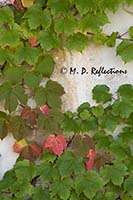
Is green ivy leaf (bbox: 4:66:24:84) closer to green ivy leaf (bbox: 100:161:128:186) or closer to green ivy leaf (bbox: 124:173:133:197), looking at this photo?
green ivy leaf (bbox: 100:161:128:186)

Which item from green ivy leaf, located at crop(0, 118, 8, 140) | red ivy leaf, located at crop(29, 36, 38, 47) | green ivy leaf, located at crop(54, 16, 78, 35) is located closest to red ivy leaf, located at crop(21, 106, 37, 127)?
green ivy leaf, located at crop(0, 118, 8, 140)

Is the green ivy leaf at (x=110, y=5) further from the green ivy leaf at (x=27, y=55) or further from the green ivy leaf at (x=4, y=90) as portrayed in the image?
the green ivy leaf at (x=4, y=90)

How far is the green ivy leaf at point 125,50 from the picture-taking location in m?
2.28

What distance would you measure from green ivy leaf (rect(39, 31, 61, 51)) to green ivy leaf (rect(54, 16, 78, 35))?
43 millimetres

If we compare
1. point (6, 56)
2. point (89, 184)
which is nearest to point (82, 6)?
point (6, 56)

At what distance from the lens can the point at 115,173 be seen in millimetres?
2328

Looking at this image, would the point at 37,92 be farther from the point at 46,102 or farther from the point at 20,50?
the point at 20,50

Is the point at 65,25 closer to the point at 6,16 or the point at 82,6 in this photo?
the point at 82,6

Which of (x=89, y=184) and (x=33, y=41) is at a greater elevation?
(x=33, y=41)

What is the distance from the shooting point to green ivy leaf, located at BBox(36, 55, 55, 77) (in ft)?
7.68

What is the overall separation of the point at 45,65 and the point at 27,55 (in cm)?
11

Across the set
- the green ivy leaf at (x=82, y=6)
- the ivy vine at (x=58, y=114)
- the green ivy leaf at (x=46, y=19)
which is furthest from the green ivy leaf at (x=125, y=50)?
the green ivy leaf at (x=46, y=19)

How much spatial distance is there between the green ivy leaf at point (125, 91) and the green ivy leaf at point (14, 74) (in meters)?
0.51

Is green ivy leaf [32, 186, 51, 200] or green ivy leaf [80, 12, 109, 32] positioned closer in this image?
green ivy leaf [80, 12, 109, 32]
